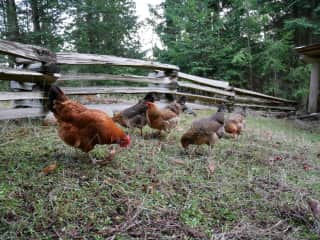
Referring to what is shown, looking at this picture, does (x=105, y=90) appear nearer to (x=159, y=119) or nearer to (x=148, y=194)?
(x=159, y=119)

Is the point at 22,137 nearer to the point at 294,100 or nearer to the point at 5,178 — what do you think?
the point at 5,178

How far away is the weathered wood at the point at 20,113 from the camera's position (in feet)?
13.4

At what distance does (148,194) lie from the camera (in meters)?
2.42

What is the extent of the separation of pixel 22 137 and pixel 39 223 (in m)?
A: 2.17

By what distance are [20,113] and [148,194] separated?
3074 mm

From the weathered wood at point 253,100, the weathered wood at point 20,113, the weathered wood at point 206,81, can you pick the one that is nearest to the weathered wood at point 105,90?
the weathered wood at point 20,113

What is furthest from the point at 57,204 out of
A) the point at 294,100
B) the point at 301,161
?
the point at 294,100

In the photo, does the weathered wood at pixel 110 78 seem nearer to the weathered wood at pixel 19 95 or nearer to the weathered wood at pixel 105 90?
the weathered wood at pixel 105 90

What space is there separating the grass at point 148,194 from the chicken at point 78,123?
300 millimetres

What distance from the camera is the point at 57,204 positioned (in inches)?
81.0

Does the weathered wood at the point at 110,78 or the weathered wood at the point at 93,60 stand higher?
the weathered wood at the point at 93,60

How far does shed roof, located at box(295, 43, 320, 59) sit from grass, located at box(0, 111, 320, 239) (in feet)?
17.8

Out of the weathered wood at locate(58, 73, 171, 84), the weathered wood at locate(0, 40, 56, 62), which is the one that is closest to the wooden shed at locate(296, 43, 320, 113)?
the weathered wood at locate(58, 73, 171, 84)

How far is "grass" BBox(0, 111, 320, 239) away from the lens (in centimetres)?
189
